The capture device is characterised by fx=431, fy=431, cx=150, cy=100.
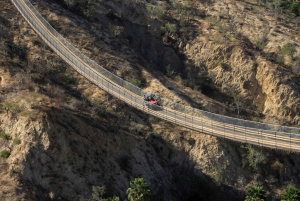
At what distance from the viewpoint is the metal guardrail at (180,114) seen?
47344mm

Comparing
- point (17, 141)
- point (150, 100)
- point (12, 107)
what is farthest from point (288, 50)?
point (17, 141)

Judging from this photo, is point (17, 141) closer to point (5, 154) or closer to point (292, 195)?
point (5, 154)

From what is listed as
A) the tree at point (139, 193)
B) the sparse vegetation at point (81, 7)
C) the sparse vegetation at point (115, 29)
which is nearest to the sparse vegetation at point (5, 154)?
the tree at point (139, 193)

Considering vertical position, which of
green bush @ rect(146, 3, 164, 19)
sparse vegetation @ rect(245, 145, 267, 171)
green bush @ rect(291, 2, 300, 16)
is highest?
green bush @ rect(291, 2, 300, 16)

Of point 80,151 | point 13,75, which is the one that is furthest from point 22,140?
point 13,75

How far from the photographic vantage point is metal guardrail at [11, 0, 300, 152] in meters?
47.3

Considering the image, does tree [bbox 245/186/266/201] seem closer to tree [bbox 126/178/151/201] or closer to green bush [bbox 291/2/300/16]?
tree [bbox 126/178/151/201]

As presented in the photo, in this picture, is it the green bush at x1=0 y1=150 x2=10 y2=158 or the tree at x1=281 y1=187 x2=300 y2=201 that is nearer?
the green bush at x1=0 y1=150 x2=10 y2=158

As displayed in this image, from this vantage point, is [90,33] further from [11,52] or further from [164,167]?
[164,167]

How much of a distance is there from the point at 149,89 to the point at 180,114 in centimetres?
842

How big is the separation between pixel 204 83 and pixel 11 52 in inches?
1166

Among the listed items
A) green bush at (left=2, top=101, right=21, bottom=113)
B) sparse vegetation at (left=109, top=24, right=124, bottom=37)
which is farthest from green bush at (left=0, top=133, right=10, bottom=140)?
sparse vegetation at (left=109, top=24, right=124, bottom=37)

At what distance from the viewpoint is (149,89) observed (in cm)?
5869

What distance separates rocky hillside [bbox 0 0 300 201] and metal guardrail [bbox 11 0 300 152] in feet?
4.78
